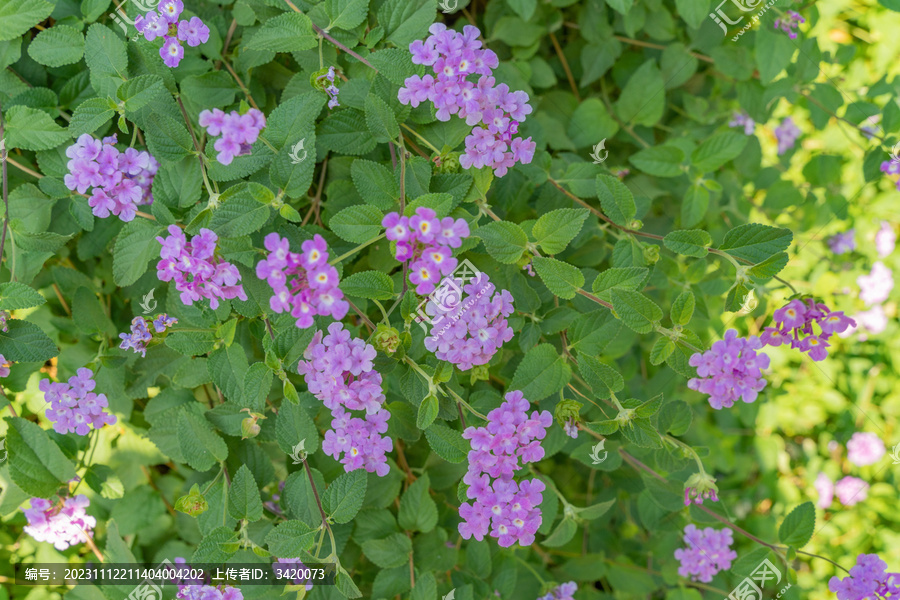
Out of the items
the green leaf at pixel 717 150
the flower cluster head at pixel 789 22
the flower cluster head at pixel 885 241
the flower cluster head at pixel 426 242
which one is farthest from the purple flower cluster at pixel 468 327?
the flower cluster head at pixel 885 241

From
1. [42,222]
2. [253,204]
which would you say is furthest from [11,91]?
[253,204]

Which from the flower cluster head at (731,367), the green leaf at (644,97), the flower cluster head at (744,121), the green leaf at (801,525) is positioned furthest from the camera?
the flower cluster head at (744,121)

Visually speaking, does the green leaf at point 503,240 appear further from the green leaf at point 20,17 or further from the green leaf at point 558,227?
the green leaf at point 20,17

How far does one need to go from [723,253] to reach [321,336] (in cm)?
104

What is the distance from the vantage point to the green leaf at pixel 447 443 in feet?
4.80

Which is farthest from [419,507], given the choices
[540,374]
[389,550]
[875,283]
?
[875,283]

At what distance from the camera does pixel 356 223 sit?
142 cm

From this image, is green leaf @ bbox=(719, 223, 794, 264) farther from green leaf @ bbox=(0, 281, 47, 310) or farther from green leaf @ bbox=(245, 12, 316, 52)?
green leaf @ bbox=(0, 281, 47, 310)

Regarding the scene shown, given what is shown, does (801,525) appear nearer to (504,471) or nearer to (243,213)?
(504,471)

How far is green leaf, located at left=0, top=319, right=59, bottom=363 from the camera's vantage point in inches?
61.4

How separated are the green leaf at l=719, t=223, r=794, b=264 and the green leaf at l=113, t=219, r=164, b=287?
1.48 m

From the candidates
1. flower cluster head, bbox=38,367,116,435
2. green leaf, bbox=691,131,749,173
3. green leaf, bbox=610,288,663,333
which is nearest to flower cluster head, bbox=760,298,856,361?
green leaf, bbox=610,288,663,333

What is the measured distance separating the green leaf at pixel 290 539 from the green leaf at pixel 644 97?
1.82 metres

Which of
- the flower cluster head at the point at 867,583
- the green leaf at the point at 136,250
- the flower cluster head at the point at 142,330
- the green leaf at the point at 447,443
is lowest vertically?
the flower cluster head at the point at 867,583
